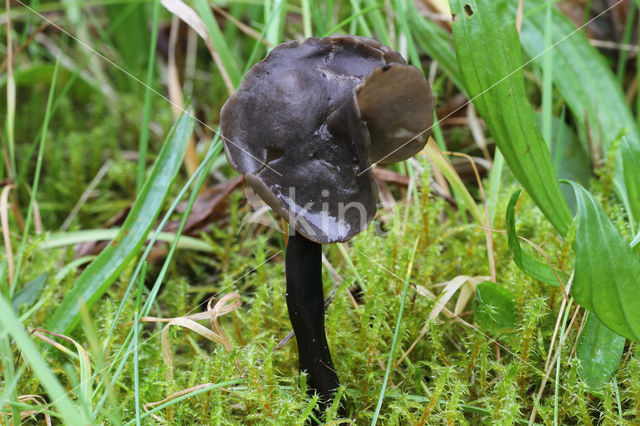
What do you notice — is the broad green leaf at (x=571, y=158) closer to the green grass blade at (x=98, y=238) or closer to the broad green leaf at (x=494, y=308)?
the broad green leaf at (x=494, y=308)

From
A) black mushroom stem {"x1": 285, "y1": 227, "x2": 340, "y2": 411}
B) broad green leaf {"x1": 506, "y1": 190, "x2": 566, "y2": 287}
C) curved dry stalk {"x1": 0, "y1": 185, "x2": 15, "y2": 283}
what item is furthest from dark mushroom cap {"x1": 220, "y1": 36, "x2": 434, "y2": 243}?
curved dry stalk {"x1": 0, "y1": 185, "x2": 15, "y2": 283}

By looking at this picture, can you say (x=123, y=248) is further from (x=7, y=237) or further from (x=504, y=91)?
(x=504, y=91)

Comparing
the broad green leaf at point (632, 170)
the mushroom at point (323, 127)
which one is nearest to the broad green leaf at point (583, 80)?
the broad green leaf at point (632, 170)

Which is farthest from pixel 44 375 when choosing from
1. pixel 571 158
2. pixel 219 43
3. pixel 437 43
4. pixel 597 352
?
pixel 571 158

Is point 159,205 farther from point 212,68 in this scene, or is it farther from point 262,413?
point 212,68

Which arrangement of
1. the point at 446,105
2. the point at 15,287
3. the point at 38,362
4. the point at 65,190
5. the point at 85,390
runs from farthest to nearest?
1. the point at 446,105
2. the point at 65,190
3. the point at 15,287
4. the point at 85,390
5. the point at 38,362

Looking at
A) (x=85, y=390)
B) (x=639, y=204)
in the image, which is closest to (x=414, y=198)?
(x=639, y=204)
